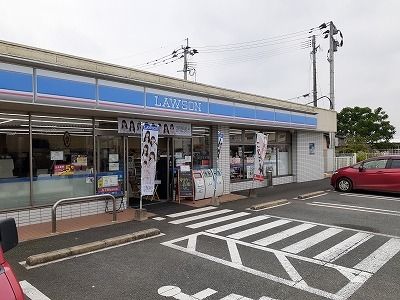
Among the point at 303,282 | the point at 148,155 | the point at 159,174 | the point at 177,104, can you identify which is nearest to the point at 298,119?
the point at 159,174

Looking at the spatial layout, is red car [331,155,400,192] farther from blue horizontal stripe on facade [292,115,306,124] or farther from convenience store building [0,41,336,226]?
convenience store building [0,41,336,226]

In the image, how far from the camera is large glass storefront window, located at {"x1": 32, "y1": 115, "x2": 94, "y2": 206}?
344 inches

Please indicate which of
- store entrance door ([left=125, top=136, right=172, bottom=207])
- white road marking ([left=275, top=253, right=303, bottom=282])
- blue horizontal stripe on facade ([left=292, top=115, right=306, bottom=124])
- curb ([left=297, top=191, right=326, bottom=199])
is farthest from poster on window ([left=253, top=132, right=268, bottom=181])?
white road marking ([left=275, top=253, right=303, bottom=282])

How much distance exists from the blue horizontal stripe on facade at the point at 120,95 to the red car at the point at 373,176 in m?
9.63

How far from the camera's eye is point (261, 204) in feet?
36.6

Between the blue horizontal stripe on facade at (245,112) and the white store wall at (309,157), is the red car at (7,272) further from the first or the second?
the white store wall at (309,157)

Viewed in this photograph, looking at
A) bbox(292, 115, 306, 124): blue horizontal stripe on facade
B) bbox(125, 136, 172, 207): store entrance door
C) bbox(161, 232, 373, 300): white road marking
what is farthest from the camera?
bbox(292, 115, 306, 124): blue horizontal stripe on facade

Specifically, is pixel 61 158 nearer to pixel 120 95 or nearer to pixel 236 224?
pixel 120 95

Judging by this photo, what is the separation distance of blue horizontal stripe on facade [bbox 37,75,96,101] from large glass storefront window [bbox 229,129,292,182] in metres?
7.01

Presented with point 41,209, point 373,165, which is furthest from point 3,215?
point 373,165

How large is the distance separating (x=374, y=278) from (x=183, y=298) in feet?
9.65

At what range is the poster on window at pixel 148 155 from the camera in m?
9.08


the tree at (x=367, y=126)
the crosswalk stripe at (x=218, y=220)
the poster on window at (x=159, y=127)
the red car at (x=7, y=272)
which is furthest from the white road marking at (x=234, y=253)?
the tree at (x=367, y=126)

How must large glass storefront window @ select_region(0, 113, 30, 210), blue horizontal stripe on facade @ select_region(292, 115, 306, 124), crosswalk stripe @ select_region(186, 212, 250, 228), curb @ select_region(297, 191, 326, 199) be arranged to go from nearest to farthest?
large glass storefront window @ select_region(0, 113, 30, 210), crosswalk stripe @ select_region(186, 212, 250, 228), curb @ select_region(297, 191, 326, 199), blue horizontal stripe on facade @ select_region(292, 115, 306, 124)
